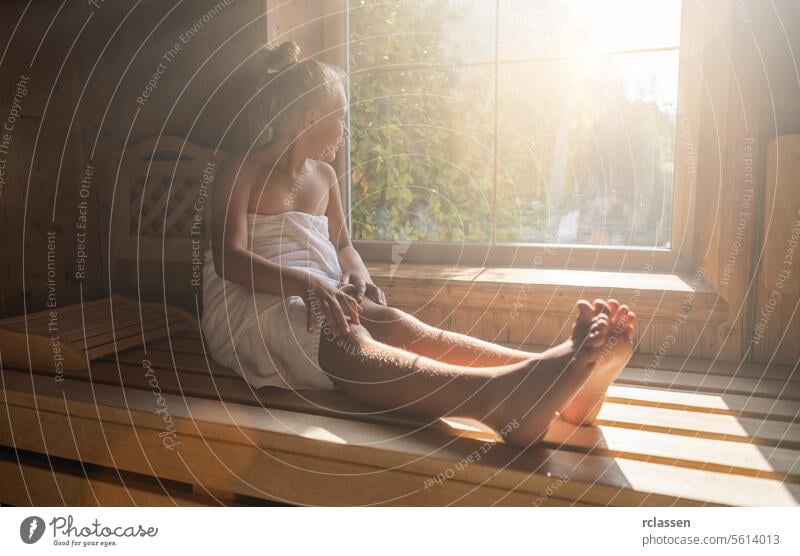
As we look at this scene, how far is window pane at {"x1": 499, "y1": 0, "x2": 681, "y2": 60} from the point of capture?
0.88 meters

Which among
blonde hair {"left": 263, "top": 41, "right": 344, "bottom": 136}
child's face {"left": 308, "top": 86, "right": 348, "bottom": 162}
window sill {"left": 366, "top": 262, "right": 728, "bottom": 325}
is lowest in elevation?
window sill {"left": 366, "top": 262, "right": 728, "bottom": 325}

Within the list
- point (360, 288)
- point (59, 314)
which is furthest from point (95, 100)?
point (360, 288)

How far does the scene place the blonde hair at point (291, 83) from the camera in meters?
0.78

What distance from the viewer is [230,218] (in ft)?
2.61

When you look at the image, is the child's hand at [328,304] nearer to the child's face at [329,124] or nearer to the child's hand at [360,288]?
the child's hand at [360,288]

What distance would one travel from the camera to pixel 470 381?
62 centimetres

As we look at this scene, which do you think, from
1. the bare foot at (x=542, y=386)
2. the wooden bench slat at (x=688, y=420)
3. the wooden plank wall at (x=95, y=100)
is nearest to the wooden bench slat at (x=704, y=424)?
the wooden bench slat at (x=688, y=420)

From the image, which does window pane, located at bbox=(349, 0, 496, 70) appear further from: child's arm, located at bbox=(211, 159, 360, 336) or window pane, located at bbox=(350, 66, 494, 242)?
child's arm, located at bbox=(211, 159, 360, 336)

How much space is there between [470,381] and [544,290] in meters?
0.30

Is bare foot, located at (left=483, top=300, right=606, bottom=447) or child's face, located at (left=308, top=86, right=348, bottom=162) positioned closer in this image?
bare foot, located at (left=483, top=300, right=606, bottom=447)

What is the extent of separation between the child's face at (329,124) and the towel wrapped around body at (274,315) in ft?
0.31

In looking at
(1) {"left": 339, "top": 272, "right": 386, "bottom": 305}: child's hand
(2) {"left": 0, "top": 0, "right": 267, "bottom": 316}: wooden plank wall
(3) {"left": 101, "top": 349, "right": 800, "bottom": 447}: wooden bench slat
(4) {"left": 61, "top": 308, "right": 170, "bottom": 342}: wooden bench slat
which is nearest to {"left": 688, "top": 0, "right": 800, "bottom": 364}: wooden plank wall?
(3) {"left": 101, "top": 349, "right": 800, "bottom": 447}: wooden bench slat

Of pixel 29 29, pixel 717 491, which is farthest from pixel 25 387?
pixel 717 491

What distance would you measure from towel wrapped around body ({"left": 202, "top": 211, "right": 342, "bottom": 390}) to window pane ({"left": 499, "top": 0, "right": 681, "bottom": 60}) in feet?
1.32
